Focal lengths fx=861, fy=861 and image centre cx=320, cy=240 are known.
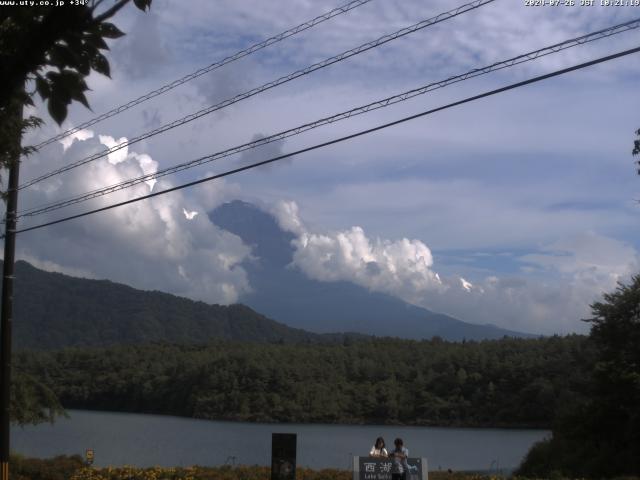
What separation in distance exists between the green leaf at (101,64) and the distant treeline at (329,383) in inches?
2866

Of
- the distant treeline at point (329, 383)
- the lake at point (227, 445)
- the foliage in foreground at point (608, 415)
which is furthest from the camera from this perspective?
the distant treeline at point (329, 383)

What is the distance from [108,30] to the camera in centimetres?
360

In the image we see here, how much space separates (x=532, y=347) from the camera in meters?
87.1

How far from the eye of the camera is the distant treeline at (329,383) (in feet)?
262

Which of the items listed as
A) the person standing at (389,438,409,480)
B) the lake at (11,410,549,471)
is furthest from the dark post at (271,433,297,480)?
the lake at (11,410,549,471)

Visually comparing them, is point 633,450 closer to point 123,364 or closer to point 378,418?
point 378,418

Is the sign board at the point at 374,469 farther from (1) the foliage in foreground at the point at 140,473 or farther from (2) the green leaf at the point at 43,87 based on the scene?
(2) the green leaf at the point at 43,87

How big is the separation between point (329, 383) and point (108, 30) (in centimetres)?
9161

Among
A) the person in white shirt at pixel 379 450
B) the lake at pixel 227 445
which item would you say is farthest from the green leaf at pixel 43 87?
the lake at pixel 227 445

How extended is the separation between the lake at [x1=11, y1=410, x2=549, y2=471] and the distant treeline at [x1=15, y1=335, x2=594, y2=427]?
26.3 feet

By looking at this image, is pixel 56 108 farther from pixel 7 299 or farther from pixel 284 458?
pixel 7 299

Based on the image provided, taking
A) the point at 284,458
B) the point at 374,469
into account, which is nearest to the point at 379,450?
the point at 374,469

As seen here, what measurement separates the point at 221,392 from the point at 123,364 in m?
16.1

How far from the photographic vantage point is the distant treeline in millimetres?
79875
